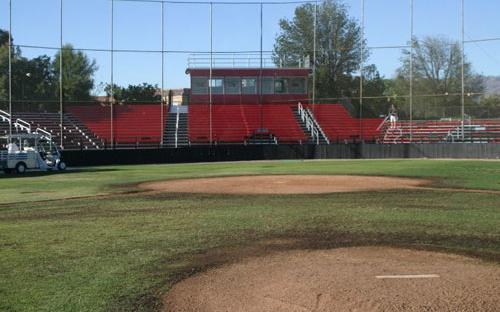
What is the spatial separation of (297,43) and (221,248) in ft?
238

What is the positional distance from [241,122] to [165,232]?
4457cm

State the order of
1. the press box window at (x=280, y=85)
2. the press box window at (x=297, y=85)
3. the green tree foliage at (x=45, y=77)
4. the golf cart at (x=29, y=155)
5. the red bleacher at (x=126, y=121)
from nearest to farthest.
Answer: the golf cart at (x=29, y=155), the red bleacher at (x=126, y=121), the green tree foliage at (x=45, y=77), the press box window at (x=280, y=85), the press box window at (x=297, y=85)

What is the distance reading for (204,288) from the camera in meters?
6.81

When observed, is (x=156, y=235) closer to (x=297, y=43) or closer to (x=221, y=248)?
(x=221, y=248)

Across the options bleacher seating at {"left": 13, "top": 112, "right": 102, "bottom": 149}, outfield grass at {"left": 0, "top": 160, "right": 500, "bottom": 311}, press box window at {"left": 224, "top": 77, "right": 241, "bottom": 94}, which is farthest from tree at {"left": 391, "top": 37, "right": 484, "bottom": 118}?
outfield grass at {"left": 0, "top": 160, "right": 500, "bottom": 311}

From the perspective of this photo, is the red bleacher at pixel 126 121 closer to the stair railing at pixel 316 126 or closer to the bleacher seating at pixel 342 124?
the stair railing at pixel 316 126

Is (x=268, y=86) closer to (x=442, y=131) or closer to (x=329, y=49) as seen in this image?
(x=329, y=49)

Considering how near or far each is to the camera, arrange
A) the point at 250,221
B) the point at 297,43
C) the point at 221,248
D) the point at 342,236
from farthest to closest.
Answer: the point at 297,43
the point at 250,221
the point at 342,236
the point at 221,248

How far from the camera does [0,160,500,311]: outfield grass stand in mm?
6840

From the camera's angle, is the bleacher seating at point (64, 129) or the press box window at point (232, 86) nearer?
the bleacher seating at point (64, 129)

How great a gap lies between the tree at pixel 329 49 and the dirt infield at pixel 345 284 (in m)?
53.2

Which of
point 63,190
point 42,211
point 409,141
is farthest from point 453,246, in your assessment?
point 409,141

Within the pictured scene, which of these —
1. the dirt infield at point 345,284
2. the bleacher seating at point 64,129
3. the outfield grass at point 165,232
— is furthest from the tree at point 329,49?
the dirt infield at point 345,284

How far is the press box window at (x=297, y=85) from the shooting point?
62.8m
